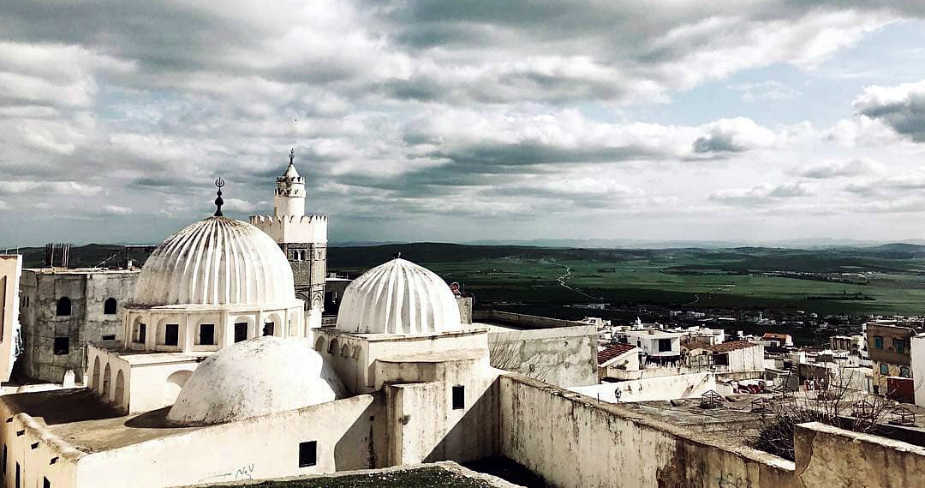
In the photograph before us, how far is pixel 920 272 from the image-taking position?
189625mm

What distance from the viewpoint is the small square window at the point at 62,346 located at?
1281 inches

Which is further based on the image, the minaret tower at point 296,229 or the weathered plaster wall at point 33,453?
the minaret tower at point 296,229

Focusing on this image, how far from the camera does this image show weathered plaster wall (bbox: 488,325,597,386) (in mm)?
26078

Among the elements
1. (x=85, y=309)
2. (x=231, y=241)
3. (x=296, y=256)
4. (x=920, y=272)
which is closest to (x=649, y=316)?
(x=296, y=256)

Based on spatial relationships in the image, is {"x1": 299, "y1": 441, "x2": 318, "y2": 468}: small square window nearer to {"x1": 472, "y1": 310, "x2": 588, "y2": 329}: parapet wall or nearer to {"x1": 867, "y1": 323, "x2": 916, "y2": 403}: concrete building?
{"x1": 472, "y1": 310, "x2": 588, "y2": 329}: parapet wall

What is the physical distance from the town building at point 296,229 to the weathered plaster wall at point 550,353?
2145 cm

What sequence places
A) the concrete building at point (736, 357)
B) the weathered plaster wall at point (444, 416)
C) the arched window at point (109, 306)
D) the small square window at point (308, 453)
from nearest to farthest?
the small square window at point (308, 453) → the weathered plaster wall at point (444, 416) → the arched window at point (109, 306) → the concrete building at point (736, 357)

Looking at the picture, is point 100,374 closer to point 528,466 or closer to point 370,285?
point 370,285

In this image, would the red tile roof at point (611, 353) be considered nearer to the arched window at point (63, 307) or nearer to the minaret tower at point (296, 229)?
the minaret tower at point (296, 229)

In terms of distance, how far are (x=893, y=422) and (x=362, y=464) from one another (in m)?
12.7

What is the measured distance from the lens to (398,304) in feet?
60.1

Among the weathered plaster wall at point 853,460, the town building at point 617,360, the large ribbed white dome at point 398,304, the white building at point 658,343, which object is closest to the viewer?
the weathered plaster wall at point 853,460

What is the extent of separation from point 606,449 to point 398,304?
7011 millimetres

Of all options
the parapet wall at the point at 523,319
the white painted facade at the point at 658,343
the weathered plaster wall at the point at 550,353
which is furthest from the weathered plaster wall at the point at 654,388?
the white painted facade at the point at 658,343
